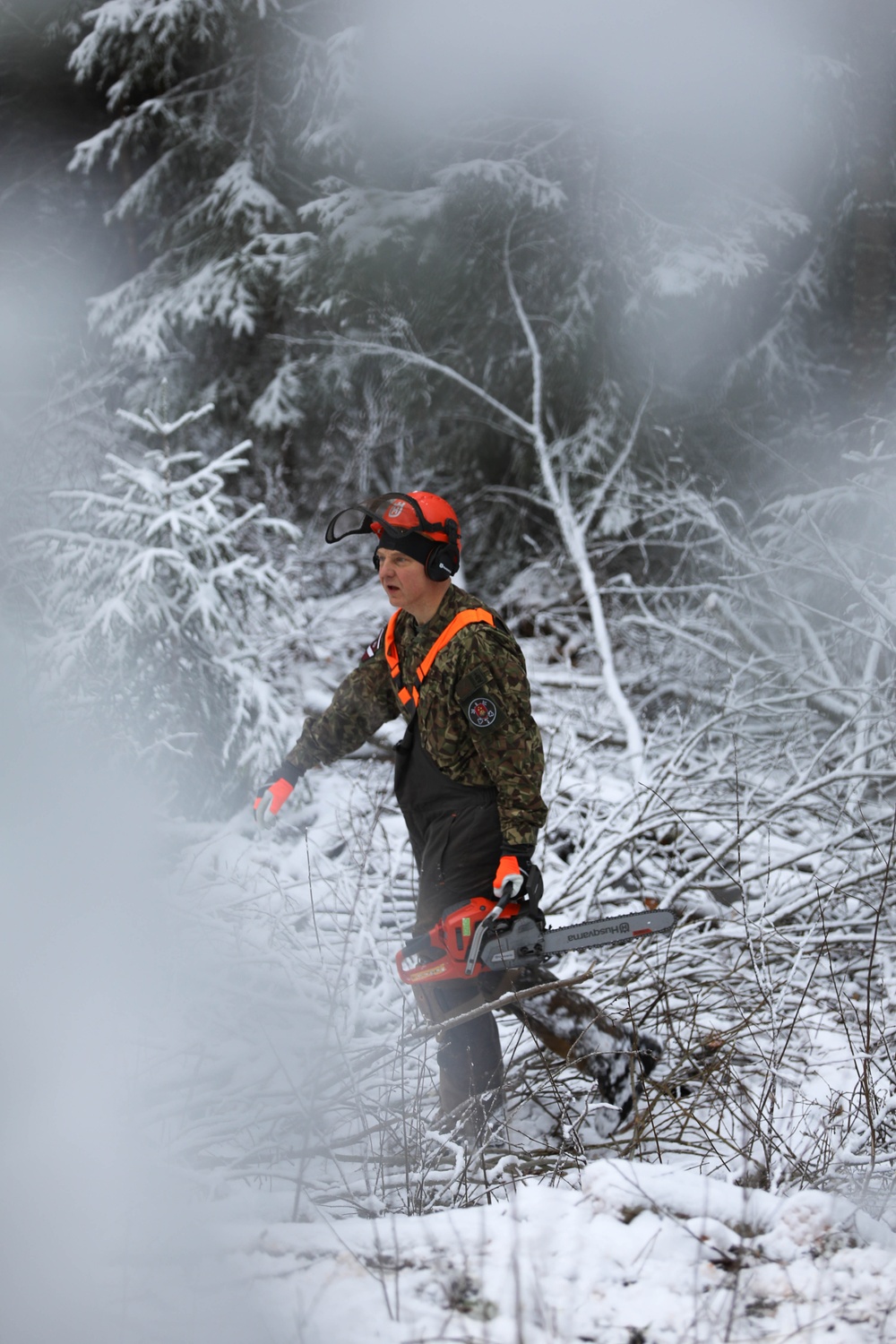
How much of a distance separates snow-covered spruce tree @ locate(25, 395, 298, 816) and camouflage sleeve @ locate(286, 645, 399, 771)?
224 cm

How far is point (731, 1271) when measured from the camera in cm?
151

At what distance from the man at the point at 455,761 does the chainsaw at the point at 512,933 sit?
0.11m

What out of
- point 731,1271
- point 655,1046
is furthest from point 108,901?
point 731,1271

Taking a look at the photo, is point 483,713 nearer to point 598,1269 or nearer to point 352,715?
point 352,715

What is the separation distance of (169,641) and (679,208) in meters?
6.04

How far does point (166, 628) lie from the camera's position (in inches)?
201

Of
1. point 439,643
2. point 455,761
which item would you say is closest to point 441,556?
point 439,643

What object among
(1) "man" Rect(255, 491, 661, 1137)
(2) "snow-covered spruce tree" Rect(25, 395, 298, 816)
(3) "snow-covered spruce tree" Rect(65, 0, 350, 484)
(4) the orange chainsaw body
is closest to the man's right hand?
(1) "man" Rect(255, 491, 661, 1137)

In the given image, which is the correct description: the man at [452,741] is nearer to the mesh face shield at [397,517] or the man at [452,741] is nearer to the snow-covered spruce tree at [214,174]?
the mesh face shield at [397,517]

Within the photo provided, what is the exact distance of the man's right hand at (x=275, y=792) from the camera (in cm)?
295

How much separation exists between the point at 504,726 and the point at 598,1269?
4.50 ft

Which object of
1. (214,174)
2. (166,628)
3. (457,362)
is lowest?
(166,628)

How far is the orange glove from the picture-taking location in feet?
8.09

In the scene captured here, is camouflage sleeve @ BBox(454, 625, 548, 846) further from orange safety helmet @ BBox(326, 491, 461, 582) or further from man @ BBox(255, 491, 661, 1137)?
orange safety helmet @ BBox(326, 491, 461, 582)
